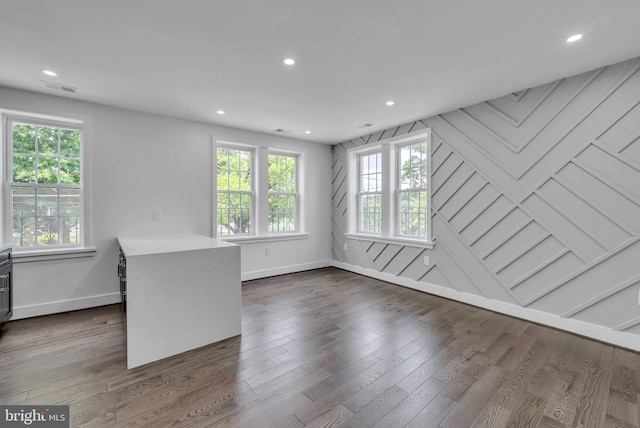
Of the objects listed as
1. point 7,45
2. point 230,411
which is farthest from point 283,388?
point 7,45

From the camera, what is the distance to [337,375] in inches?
79.7

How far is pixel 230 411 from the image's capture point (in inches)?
65.5

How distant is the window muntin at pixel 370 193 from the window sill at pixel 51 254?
13.2 feet

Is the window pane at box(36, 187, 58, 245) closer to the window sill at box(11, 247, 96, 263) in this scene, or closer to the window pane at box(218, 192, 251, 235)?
the window sill at box(11, 247, 96, 263)

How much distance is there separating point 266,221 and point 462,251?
305cm

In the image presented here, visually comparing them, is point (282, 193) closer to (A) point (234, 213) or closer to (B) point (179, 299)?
(A) point (234, 213)

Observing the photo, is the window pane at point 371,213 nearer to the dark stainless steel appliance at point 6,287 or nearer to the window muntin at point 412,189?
the window muntin at point 412,189

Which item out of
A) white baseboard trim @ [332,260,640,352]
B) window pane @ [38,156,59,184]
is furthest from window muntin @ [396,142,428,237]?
window pane @ [38,156,59,184]

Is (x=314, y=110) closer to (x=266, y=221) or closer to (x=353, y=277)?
(x=266, y=221)

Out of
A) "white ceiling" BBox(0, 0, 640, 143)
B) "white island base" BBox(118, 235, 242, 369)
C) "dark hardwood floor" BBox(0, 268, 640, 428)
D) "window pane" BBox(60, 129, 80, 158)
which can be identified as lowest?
"dark hardwood floor" BBox(0, 268, 640, 428)

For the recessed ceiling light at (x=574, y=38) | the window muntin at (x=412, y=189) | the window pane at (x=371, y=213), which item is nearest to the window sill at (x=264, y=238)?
the window pane at (x=371, y=213)

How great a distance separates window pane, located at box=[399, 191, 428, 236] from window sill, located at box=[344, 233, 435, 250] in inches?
7.5

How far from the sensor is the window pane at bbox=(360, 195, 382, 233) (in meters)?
4.93

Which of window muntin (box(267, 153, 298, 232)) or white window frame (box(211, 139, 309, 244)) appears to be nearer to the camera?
white window frame (box(211, 139, 309, 244))
